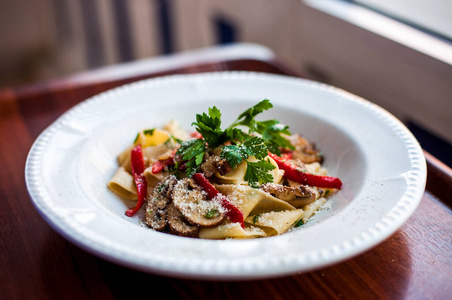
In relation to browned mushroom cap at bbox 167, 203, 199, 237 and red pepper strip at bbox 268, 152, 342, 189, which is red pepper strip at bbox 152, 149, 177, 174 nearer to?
browned mushroom cap at bbox 167, 203, 199, 237

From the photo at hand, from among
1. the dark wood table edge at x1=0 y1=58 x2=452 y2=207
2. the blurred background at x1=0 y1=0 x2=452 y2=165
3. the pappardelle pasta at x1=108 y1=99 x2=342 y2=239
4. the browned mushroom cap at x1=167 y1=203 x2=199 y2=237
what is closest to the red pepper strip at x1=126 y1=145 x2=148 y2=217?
the pappardelle pasta at x1=108 y1=99 x2=342 y2=239

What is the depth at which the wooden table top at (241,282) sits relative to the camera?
1410mm

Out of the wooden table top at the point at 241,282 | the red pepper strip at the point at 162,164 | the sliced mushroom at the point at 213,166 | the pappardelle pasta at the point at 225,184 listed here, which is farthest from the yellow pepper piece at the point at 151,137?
the wooden table top at the point at 241,282

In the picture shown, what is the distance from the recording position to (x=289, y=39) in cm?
391

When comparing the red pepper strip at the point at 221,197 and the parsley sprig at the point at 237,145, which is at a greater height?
the parsley sprig at the point at 237,145

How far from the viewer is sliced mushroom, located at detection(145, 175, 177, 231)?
65.7 inches

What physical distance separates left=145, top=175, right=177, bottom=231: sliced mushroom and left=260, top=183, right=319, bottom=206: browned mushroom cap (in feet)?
1.27

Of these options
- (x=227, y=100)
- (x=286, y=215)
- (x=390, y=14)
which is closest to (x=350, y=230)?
(x=286, y=215)

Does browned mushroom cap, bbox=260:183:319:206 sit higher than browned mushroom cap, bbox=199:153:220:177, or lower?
lower

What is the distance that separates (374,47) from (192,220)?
6.66 ft

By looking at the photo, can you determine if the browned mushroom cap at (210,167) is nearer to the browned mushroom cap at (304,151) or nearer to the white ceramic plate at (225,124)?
the white ceramic plate at (225,124)

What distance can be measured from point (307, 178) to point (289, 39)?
233 centimetres

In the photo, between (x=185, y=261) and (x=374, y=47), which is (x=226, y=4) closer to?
(x=374, y=47)

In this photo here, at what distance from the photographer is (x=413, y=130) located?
280 cm
